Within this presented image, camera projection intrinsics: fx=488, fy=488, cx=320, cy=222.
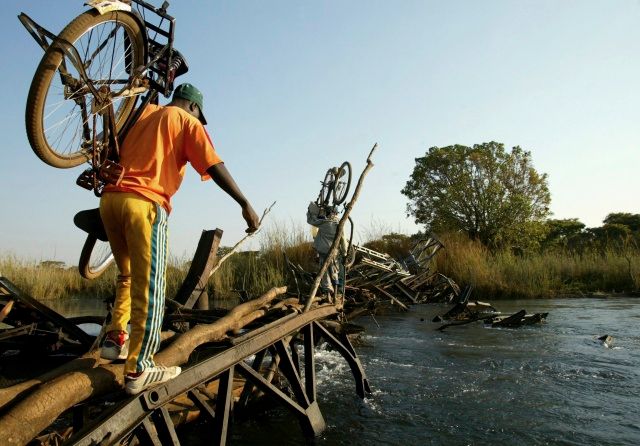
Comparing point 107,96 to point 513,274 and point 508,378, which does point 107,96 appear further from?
point 513,274

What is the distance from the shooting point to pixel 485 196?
65.7ft

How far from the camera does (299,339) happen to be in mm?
4816

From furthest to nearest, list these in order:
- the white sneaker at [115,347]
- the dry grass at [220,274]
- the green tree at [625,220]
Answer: the green tree at [625,220]
the dry grass at [220,274]
the white sneaker at [115,347]

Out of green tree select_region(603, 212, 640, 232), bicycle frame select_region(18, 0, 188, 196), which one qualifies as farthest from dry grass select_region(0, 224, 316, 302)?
green tree select_region(603, 212, 640, 232)

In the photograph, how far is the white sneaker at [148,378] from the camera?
7.08 feet

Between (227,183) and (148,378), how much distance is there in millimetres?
1068

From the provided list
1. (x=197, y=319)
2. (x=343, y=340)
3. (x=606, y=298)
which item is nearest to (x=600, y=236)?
(x=606, y=298)

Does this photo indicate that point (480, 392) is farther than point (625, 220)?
No

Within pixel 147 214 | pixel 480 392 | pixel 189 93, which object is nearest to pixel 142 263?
pixel 147 214

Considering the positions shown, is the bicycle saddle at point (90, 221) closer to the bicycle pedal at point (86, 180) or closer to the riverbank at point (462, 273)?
the bicycle pedal at point (86, 180)

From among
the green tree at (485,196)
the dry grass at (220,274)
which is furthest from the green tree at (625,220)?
the dry grass at (220,274)

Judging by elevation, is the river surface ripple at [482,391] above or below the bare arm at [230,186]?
below

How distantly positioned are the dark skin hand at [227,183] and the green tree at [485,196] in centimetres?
1781

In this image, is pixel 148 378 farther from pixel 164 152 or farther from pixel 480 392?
pixel 480 392
